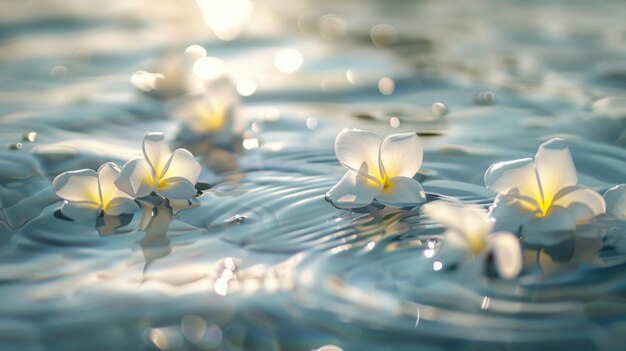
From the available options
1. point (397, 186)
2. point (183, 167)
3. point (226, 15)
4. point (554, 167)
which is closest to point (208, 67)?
point (226, 15)

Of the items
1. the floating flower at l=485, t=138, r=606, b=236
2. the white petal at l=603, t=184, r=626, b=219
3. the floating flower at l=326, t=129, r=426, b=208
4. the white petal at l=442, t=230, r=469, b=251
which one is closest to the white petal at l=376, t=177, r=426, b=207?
the floating flower at l=326, t=129, r=426, b=208

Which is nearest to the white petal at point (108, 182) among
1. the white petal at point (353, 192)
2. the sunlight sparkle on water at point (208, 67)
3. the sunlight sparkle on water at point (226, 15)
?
the white petal at point (353, 192)

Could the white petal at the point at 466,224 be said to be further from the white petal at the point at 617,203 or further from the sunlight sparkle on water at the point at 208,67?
the sunlight sparkle on water at the point at 208,67

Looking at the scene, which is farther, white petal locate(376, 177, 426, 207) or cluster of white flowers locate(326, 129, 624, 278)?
white petal locate(376, 177, 426, 207)

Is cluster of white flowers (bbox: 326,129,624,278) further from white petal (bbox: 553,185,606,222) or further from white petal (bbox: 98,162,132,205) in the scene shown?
white petal (bbox: 98,162,132,205)

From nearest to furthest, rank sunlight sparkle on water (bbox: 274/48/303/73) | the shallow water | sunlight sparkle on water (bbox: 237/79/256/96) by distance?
the shallow water → sunlight sparkle on water (bbox: 237/79/256/96) → sunlight sparkle on water (bbox: 274/48/303/73)

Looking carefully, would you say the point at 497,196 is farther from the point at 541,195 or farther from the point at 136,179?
the point at 136,179

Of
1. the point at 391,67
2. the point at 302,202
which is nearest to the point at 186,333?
the point at 302,202
